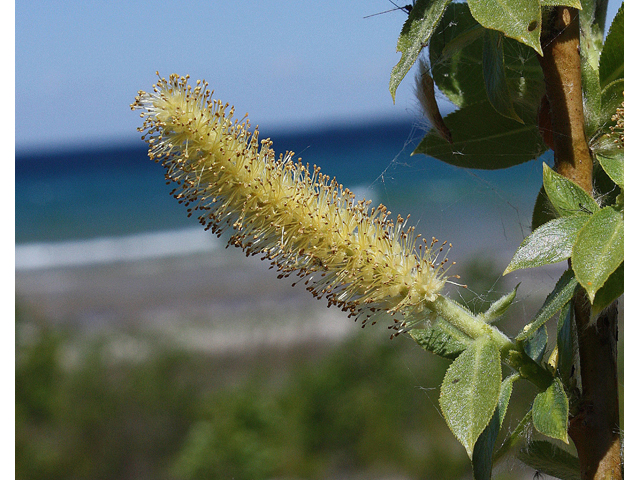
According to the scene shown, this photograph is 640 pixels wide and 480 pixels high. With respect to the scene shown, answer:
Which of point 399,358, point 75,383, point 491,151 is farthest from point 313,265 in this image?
point 75,383

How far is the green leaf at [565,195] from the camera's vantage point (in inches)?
16.5

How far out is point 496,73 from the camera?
1.43 ft

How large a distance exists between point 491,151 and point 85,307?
342 inches

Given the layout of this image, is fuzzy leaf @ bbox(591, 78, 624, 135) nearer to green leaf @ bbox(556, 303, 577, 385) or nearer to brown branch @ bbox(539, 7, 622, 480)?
brown branch @ bbox(539, 7, 622, 480)

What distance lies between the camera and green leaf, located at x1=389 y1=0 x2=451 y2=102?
396 millimetres

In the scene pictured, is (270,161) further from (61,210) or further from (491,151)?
(61,210)

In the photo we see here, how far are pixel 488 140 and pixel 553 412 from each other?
10.8 inches

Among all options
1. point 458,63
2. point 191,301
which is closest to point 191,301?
point 191,301

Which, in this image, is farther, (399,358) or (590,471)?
(399,358)

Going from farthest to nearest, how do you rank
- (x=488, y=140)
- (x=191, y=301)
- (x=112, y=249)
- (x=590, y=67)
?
1. (x=112, y=249)
2. (x=191, y=301)
3. (x=488, y=140)
4. (x=590, y=67)

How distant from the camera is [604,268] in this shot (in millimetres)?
357

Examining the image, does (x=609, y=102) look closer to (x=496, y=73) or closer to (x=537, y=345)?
(x=496, y=73)

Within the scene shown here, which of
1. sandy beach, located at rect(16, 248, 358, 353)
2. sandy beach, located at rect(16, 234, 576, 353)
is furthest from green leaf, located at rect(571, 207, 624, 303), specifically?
sandy beach, located at rect(16, 234, 576, 353)

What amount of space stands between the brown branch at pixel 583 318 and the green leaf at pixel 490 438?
0.20ft
